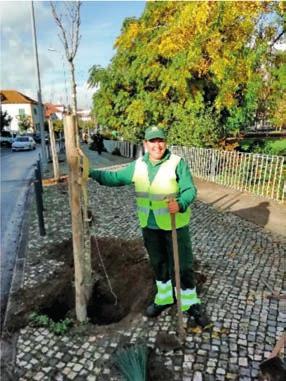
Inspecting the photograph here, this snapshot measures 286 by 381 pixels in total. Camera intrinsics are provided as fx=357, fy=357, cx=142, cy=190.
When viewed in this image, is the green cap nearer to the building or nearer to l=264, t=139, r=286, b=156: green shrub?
l=264, t=139, r=286, b=156: green shrub

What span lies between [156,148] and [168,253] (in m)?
1.09

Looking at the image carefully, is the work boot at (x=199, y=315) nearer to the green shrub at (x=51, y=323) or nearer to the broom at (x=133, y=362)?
the broom at (x=133, y=362)

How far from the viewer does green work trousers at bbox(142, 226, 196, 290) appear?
3.42 m

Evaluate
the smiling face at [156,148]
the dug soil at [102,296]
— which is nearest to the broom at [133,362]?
the dug soil at [102,296]

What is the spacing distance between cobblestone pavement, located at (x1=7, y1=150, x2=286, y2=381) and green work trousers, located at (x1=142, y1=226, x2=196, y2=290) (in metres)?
0.40

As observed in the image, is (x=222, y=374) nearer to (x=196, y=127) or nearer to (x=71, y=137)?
(x=71, y=137)

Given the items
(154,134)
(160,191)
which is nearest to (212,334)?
(160,191)

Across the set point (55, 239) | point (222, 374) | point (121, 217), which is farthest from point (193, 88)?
point (222, 374)

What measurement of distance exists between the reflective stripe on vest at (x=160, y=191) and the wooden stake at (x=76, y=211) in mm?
570

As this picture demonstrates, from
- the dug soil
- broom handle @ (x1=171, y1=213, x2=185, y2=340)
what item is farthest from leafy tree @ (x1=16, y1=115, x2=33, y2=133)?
broom handle @ (x1=171, y1=213, x2=185, y2=340)

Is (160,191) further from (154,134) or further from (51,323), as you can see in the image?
(51,323)

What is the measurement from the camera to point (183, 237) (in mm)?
3400

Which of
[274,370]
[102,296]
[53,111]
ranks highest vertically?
[53,111]

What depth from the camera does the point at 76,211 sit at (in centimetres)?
343
